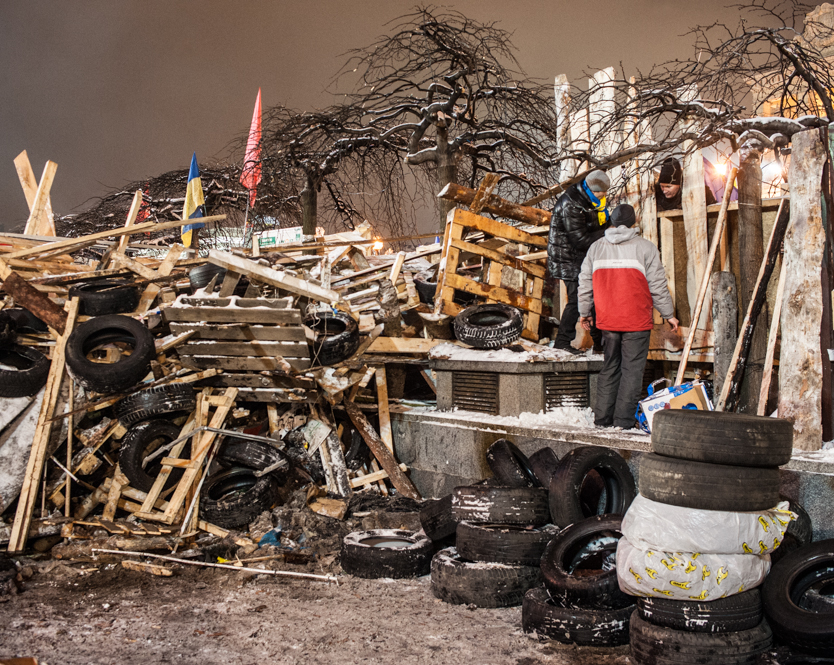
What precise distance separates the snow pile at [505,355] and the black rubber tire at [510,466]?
4.53 feet

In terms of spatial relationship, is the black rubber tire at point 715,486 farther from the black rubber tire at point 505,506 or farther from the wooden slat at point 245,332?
the wooden slat at point 245,332

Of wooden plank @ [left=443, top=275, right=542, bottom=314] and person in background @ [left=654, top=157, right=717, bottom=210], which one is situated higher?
person in background @ [left=654, top=157, right=717, bottom=210]

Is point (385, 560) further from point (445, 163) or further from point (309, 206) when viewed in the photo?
point (309, 206)

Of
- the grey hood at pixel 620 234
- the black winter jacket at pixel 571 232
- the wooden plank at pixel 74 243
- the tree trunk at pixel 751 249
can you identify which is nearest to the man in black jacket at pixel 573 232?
the black winter jacket at pixel 571 232

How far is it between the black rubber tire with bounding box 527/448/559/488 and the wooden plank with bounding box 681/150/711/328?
8.26ft

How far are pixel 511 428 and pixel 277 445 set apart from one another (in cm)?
256

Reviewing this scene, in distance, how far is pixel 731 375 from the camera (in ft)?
19.0

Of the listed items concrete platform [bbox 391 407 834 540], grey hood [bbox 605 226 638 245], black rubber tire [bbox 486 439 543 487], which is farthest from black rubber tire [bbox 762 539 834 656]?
grey hood [bbox 605 226 638 245]

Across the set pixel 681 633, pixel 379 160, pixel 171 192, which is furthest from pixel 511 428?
pixel 171 192

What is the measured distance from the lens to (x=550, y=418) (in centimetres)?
667

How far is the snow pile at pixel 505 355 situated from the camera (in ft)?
22.8

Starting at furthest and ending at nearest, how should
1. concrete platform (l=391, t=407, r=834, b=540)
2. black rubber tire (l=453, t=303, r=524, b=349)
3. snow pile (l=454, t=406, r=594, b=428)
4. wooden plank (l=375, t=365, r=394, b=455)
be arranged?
wooden plank (l=375, t=365, r=394, b=455) → black rubber tire (l=453, t=303, r=524, b=349) → snow pile (l=454, t=406, r=594, b=428) → concrete platform (l=391, t=407, r=834, b=540)

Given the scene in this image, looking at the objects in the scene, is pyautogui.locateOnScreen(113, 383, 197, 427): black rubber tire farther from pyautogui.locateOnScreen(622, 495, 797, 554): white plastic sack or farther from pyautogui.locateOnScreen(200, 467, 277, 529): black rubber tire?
pyautogui.locateOnScreen(622, 495, 797, 554): white plastic sack

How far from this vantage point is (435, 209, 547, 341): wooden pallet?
822cm
